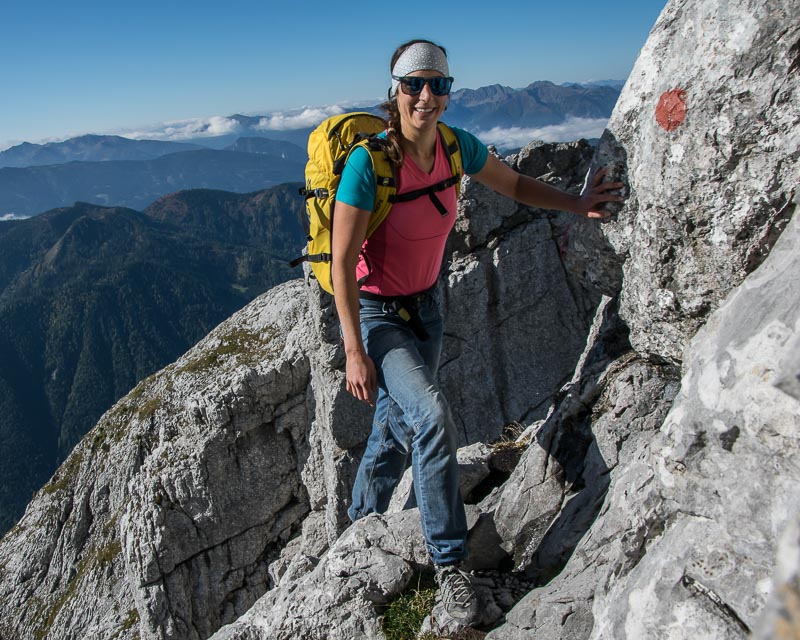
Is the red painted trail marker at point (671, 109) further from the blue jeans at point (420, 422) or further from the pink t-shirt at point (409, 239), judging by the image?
the blue jeans at point (420, 422)

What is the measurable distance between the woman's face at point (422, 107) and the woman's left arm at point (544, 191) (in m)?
1.60

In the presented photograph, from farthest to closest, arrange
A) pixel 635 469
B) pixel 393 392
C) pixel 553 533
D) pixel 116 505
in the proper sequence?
pixel 116 505 < pixel 553 533 < pixel 393 392 < pixel 635 469

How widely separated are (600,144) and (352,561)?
22.6 feet

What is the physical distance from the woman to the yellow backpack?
15 centimetres

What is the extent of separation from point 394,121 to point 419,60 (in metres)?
0.78

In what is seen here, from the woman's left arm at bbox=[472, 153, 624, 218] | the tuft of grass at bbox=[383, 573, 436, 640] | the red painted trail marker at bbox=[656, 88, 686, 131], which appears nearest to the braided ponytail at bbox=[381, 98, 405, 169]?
the woman's left arm at bbox=[472, 153, 624, 218]

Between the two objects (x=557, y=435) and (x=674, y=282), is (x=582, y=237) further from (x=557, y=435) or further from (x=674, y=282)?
(x=557, y=435)

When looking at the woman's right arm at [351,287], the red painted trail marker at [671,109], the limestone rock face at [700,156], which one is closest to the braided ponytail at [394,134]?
the woman's right arm at [351,287]

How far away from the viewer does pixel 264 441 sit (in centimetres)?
2692

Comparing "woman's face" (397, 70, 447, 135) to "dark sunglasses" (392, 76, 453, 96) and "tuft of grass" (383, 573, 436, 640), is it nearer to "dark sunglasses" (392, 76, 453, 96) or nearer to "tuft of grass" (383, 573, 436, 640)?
"dark sunglasses" (392, 76, 453, 96)

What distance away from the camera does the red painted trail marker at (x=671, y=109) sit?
22.6 ft

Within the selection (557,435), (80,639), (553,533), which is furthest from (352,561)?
(80,639)

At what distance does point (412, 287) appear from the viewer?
8.55 meters

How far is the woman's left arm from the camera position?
834 centimetres
